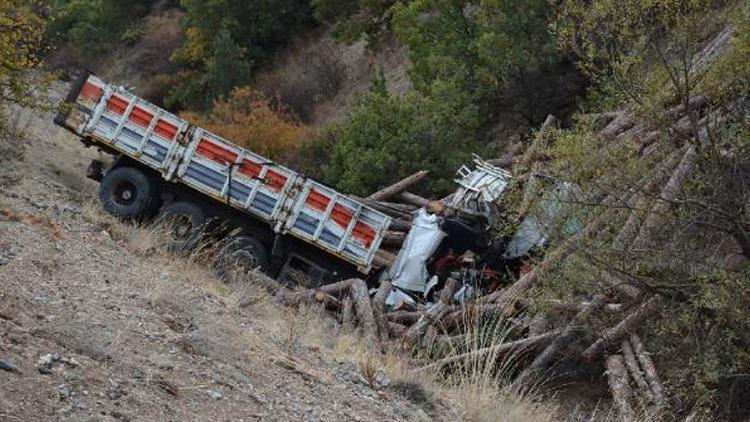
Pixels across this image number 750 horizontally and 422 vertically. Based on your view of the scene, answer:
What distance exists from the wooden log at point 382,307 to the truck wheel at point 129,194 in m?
5.22

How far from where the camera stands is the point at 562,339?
43.5 feet

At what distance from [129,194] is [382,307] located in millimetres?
6741

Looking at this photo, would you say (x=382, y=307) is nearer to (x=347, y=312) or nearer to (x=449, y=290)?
(x=347, y=312)

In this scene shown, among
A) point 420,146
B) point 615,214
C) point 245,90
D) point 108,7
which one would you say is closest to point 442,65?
point 420,146

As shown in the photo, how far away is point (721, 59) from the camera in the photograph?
11.9m

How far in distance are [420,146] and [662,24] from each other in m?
10.9

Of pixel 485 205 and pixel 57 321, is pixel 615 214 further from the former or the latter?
pixel 57 321

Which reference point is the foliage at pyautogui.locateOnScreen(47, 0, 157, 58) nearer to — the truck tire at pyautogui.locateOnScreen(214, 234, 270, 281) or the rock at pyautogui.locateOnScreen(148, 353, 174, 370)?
the truck tire at pyautogui.locateOnScreen(214, 234, 270, 281)

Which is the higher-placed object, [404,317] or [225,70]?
[225,70]

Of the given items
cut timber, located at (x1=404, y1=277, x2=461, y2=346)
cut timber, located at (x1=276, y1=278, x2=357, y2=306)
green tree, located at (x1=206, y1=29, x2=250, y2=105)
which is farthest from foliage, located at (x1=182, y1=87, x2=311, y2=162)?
cut timber, located at (x1=404, y1=277, x2=461, y2=346)

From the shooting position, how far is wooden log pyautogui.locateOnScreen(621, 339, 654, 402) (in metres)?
11.9

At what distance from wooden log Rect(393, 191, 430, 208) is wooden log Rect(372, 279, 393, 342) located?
9.34ft

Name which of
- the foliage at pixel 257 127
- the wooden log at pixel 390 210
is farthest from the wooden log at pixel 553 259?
the foliage at pixel 257 127

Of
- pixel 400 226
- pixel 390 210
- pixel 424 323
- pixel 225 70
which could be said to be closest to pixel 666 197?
pixel 424 323
